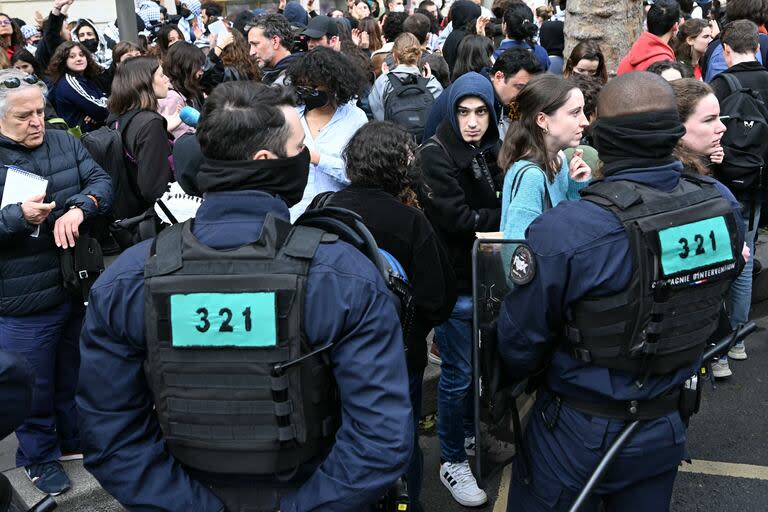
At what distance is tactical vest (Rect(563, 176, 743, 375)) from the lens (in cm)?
236

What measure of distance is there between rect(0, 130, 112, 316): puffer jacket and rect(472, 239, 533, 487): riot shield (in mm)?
1867

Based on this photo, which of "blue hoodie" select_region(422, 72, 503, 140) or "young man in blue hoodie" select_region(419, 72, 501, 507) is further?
"blue hoodie" select_region(422, 72, 503, 140)


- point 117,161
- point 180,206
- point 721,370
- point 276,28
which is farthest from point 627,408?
point 276,28

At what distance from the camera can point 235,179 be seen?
2.01 meters

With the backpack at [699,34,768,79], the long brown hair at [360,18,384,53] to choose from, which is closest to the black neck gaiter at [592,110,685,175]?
the backpack at [699,34,768,79]

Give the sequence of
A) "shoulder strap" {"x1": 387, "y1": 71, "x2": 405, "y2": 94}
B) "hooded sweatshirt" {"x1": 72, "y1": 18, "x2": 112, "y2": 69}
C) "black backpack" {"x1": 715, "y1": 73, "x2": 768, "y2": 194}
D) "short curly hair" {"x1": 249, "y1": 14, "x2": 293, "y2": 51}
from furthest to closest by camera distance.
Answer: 1. "hooded sweatshirt" {"x1": 72, "y1": 18, "x2": 112, "y2": 69}
2. "shoulder strap" {"x1": 387, "y1": 71, "x2": 405, "y2": 94}
3. "short curly hair" {"x1": 249, "y1": 14, "x2": 293, "y2": 51}
4. "black backpack" {"x1": 715, "y1": 73, "x2": 768, "y2": 194}

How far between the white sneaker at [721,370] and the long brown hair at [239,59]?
402cm

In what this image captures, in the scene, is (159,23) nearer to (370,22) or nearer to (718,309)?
(370,22)

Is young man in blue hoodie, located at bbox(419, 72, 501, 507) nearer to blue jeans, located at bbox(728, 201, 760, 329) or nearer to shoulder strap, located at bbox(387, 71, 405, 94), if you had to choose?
blue jeans, located at bbox(728, 201, 760, 329)

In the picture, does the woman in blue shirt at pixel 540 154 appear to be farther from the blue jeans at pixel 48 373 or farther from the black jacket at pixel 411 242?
the blue jeans at pixel 48 373

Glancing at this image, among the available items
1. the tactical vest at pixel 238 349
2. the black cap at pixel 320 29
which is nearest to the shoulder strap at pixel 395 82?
the black cap at pixel 320 29

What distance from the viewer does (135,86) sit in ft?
15.1

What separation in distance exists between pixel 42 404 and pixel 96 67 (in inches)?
144

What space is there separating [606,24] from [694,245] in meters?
5.85
